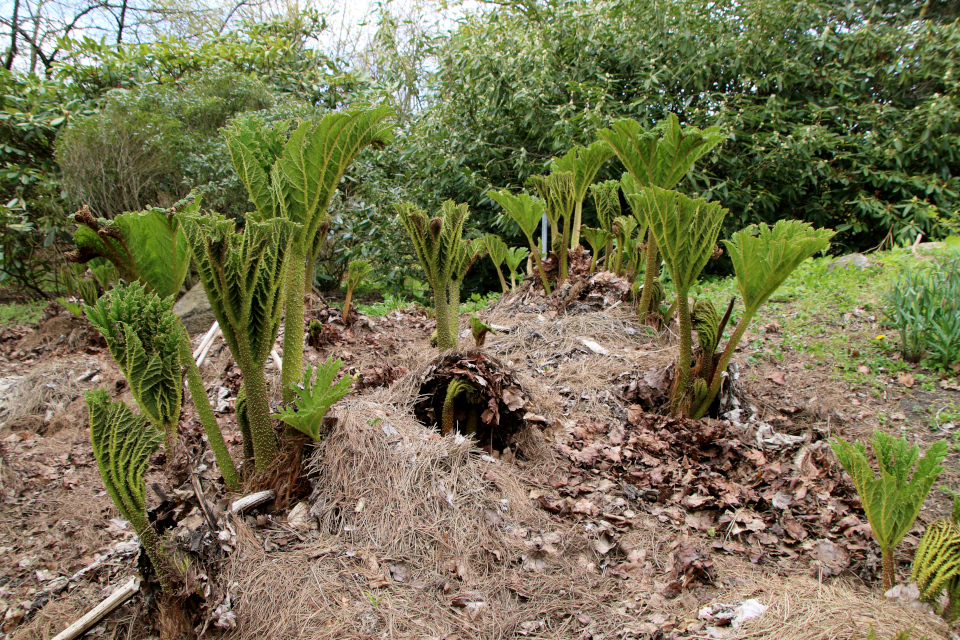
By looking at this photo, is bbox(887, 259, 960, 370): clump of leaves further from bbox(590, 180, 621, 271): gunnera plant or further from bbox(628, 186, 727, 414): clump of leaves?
bbox(590, 180, 621, 271): gunnera plant

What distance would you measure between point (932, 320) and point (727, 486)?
1.99 m

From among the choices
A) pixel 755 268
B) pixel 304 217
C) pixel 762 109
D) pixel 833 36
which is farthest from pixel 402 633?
pixel 833 36

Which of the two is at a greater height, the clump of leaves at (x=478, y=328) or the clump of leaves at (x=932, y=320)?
the clump of leaves at (x=932, y=320)

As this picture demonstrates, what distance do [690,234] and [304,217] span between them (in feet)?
5.81

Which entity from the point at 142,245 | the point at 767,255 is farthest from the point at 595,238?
the point at 142,245

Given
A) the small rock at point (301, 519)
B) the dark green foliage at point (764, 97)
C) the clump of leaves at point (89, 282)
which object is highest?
the dark green foliage at point (764, 97)

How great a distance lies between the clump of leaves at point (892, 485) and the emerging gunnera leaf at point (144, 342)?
2100 mm

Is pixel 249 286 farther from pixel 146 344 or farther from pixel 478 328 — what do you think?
pixel 478 328

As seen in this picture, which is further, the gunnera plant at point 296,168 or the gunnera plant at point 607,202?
the gunnera plant at point 607,202

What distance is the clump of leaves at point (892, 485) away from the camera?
5.44 ft

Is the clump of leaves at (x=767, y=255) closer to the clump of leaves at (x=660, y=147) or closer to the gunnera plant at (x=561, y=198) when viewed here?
the clump of leaves at (x=660, y=147)

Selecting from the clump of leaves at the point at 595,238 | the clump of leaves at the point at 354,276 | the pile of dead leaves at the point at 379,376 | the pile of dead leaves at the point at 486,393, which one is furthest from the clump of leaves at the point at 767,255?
the clump of leaves at the point at 354,276

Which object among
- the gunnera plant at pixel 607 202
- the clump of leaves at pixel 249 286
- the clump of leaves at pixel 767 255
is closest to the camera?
the clump of leaves at pixel 249 286

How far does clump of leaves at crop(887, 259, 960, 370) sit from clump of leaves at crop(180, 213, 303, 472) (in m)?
3.63
